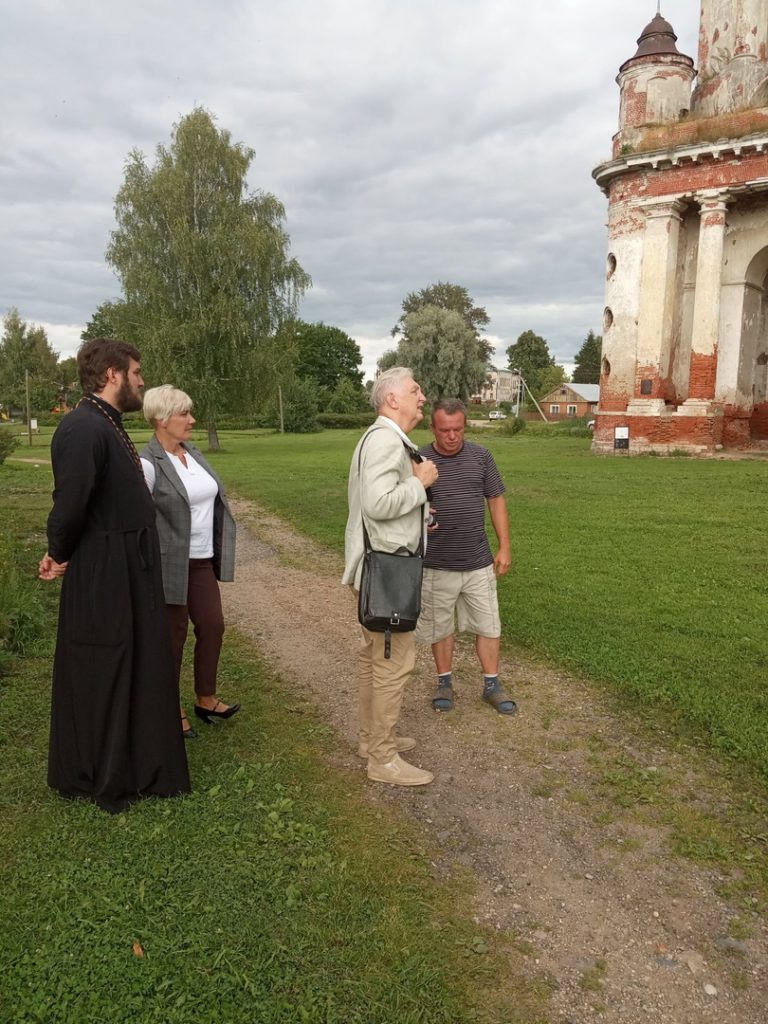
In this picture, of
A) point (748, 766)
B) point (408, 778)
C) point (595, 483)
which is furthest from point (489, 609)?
point (595, 483)

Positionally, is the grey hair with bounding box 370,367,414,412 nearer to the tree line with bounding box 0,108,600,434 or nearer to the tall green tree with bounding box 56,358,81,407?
the tree line with bounding box 0,108,600,434

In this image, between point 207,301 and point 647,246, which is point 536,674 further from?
point 207,301

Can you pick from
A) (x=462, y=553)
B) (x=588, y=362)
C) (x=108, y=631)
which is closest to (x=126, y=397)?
(x=108, y=631)

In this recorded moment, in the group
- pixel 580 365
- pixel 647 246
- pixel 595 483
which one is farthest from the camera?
Answer: pixel 580 365

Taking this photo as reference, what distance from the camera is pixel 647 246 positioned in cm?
2619

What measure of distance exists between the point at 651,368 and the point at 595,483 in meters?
10.9

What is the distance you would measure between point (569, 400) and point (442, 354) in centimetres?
3856

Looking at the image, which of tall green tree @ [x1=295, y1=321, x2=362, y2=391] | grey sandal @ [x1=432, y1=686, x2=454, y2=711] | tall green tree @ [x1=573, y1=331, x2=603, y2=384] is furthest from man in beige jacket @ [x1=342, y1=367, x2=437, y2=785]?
tall green tree @ [x1=573, y1=331, x2=603, y2=384]

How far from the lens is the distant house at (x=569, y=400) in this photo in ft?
282

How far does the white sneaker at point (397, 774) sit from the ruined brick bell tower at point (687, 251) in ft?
78.4

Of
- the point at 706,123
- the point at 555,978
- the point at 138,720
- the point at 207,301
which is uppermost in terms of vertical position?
the point at 706,123

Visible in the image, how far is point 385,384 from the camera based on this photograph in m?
3.92

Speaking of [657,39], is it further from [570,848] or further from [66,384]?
[66,384]

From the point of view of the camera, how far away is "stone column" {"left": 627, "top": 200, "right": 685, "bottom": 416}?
2594 centimetres
